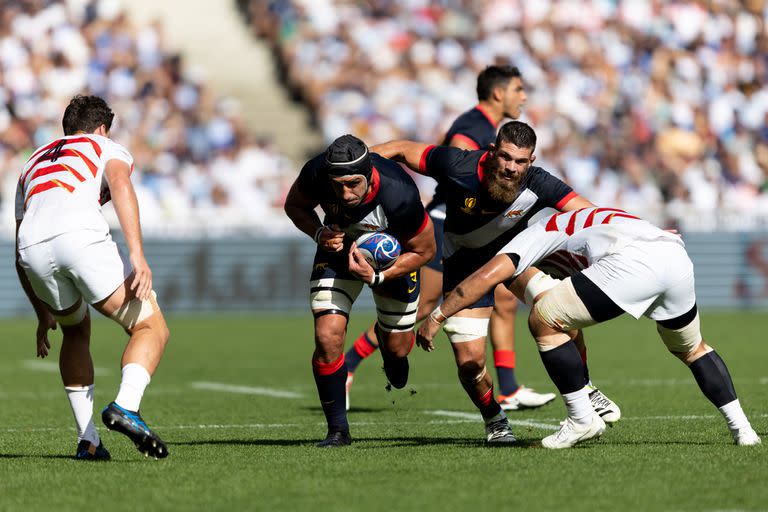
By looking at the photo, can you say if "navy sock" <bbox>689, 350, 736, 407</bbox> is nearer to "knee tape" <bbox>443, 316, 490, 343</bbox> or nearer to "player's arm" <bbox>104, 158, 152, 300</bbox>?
"knee tape" <bbox>443, 316, 490, 343</bbox>

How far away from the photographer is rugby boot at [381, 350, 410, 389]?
830cm

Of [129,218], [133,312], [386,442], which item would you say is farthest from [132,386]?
[386,442]

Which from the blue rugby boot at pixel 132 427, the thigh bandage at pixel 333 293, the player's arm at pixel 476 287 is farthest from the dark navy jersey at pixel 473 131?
the blue rugby boot at pixel 132 427

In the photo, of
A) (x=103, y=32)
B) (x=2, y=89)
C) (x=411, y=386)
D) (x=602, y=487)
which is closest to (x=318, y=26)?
(x=103, y=32)

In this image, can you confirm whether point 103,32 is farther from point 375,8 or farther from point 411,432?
point 411,432

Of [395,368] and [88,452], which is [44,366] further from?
[88,452]

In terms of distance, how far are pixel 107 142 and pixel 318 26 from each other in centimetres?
1817

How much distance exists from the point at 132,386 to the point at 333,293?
155 cm

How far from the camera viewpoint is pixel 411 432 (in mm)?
8344

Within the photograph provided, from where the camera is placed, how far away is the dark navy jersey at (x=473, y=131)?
994cm

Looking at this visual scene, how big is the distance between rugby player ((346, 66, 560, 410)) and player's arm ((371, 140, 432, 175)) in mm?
1822

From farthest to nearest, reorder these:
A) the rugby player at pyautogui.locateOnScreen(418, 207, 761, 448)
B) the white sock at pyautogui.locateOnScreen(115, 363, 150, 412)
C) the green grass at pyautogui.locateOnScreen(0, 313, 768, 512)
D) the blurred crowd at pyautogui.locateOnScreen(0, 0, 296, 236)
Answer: the blurred crowd at pyautogui.locateOnScreen(0, 0, 296, 236) < the rugby player at pyautogui.locateOnScreen(418, 207, 761, 448) < the white sock at pyautogui.locateOnScreen(115, 363, 150, 412) < the green grass at pyautogui.locateOnScreen(0, 313, 768, 512)

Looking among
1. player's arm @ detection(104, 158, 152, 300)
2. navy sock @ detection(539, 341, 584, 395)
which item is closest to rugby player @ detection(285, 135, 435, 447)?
navy sock @ detection(539, 341, 584, 395)

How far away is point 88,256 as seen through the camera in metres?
6.60
